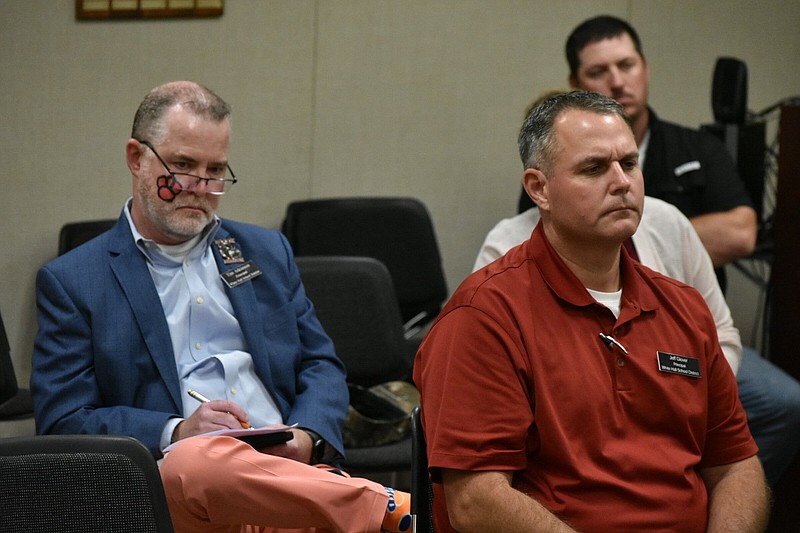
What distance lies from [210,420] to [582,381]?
2.77ft

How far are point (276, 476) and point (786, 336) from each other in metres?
2.25

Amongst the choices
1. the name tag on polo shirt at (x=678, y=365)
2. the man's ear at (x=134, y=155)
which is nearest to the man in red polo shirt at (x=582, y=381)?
the name tag on polo shirt at (x=678, y=365)

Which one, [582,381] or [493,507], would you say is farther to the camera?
[582,381]

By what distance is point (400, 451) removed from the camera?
3.04 meters

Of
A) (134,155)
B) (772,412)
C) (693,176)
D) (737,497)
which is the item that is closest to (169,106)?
(134,155)

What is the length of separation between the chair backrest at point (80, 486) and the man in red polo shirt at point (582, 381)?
1.59 ft

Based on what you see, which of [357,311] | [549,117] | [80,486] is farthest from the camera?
[357,311]

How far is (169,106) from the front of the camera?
8.46 ft

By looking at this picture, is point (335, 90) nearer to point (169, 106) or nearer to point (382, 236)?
point (382, 236)

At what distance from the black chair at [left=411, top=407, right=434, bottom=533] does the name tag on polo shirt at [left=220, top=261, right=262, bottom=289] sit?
81cm

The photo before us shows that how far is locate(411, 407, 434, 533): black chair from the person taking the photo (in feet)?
6.32

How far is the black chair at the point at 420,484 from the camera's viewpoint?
1926 mm

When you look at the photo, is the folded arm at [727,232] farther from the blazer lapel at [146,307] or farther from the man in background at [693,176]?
the blazer lapel at [146,307]

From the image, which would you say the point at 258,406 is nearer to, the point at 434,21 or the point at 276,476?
the point at 276,476
